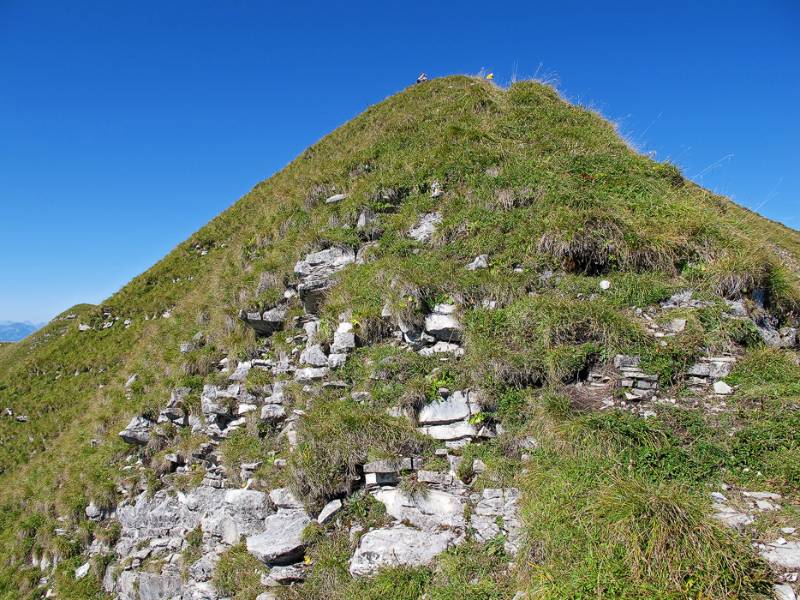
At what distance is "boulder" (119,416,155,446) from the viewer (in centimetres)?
1182

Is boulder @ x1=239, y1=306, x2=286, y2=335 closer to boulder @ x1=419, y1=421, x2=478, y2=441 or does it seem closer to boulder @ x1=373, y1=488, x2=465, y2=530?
boulder @ x1=419, y1=421, x2=478, y2=441

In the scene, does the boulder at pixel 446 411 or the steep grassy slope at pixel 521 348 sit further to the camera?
the boulder at pixel 446 411

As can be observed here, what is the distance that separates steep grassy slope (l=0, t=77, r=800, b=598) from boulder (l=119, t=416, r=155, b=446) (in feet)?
1.38

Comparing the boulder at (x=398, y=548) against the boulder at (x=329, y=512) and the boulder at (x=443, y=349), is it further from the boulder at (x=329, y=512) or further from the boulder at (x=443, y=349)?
the boulder at (x=443, y=349)

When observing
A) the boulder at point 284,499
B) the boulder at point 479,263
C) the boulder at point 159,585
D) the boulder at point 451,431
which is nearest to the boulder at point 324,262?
the boulder at point 479,263

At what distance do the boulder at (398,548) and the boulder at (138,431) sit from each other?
793cm

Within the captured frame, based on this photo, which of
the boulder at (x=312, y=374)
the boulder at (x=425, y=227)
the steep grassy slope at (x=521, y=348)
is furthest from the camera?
the boulder at (x=425, y=227)

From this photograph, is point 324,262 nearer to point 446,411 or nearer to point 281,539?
point 446,411

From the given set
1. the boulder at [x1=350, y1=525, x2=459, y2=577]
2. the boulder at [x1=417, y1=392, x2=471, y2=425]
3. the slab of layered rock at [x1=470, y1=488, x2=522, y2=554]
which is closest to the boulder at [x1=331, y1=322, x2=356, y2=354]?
the boulder at [x1=417, y1=392, x2=471, y2=425]

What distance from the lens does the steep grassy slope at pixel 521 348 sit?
5.57 m

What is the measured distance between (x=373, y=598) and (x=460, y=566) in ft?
4.72

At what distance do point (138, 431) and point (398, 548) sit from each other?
350 inches

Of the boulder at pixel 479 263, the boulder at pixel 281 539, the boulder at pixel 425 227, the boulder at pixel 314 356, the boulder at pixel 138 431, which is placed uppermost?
the boulder at pixel 425 227

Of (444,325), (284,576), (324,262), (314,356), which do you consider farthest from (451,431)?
(324,262)
